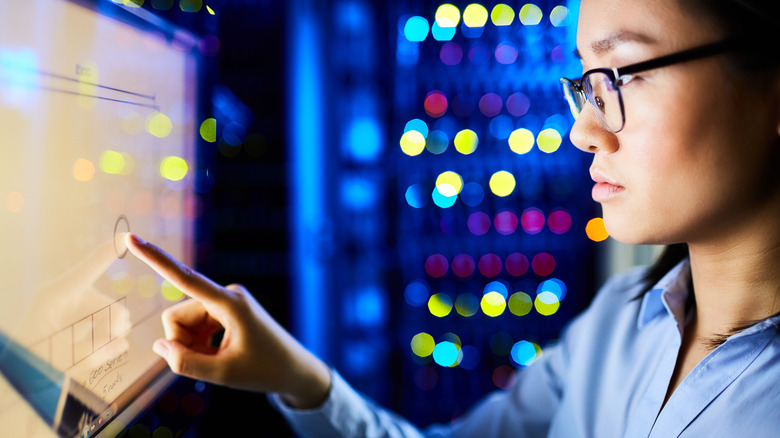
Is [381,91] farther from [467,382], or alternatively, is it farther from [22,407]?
[22,407]

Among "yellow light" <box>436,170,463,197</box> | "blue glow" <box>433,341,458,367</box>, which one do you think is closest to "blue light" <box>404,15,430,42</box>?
"yellow light" <box>436,170,463,197</box>

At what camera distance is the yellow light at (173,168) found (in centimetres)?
68

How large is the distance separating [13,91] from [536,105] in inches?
75.8

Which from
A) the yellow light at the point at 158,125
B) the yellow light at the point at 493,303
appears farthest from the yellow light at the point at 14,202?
the yellow light at the point at 493,303

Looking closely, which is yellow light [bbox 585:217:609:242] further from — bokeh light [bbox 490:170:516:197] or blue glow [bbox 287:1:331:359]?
blue glow [bbox 287:1:331:359]

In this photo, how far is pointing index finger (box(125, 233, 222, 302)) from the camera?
553mm

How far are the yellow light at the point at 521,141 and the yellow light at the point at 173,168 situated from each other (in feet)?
5.14

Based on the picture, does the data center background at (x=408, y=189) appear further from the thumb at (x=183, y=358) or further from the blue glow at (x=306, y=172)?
the thumb at (x=183, y=358)

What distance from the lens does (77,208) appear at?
1.58 feet

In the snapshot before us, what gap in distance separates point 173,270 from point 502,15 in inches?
71.5

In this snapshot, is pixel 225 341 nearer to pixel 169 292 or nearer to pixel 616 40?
pixel 169 292

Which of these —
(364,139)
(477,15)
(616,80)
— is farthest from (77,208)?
(477,15)

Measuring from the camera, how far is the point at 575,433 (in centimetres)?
88

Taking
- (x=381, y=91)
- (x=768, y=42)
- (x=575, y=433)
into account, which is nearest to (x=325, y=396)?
(x=575, y=433)
